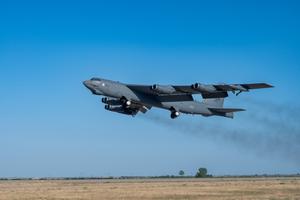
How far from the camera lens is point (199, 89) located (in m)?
50.4

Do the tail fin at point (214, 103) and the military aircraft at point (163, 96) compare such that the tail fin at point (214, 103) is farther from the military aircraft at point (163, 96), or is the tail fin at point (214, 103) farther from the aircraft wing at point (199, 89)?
the aircraft wing at point (199, 89)

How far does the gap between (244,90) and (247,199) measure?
11987mm

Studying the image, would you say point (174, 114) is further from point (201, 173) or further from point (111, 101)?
point (201, 173)

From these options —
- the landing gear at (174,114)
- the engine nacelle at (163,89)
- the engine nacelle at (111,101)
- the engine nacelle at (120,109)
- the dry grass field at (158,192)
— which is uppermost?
the engine nacelle at (163,89)

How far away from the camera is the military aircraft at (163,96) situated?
163 ft

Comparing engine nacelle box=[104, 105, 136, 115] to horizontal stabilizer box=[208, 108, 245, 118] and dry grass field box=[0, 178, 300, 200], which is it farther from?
horizontal stabilizer box=[208, 108, 245, 118]

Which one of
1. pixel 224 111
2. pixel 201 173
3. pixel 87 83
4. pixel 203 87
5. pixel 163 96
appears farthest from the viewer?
pixel 201 173

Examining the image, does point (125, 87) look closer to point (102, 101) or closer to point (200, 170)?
point (102, 101)

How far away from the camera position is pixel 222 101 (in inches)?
2478

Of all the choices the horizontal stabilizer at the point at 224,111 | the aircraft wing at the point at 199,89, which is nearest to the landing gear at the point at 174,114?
the aircraft wing at the point at 199,89

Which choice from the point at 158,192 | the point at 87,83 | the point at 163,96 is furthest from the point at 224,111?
the point at 87,83

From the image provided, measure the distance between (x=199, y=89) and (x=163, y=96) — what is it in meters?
5.26

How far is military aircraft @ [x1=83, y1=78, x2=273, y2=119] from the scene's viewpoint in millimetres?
49625

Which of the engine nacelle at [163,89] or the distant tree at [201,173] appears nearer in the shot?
the engine nacelle at [163,89]
